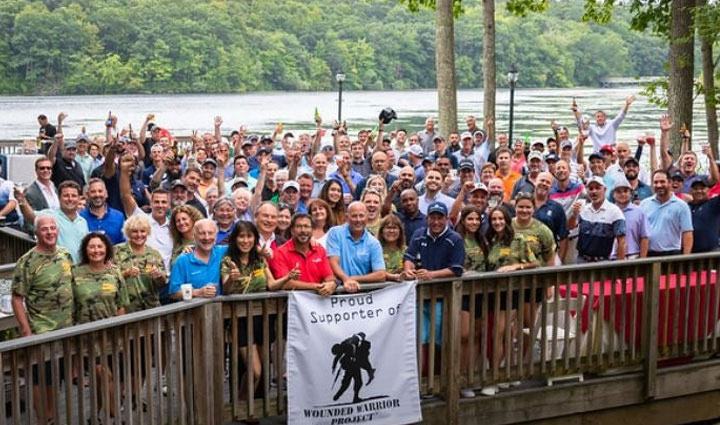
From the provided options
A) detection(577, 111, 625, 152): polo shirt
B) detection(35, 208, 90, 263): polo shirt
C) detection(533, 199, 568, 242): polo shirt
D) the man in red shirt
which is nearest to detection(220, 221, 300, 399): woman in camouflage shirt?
the man in red shirt

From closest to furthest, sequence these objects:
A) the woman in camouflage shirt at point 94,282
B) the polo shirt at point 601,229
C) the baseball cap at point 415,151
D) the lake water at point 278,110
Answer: the woman in camouflage shirt at point 94,282
the polo shirt at point 601,229
the baseball cap at point 415,151
the lake water at point 278,110

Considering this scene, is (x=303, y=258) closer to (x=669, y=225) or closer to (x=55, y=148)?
(x=669, y=225)

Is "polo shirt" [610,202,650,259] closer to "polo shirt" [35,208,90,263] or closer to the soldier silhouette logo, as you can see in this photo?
the soldier silhouette logo

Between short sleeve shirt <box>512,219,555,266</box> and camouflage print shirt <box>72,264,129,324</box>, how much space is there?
11.2ft

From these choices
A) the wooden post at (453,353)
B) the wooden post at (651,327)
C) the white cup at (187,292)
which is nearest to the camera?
the white cup at (187,292)

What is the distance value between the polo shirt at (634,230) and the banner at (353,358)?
9.87ft

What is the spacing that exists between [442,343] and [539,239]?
137 cm

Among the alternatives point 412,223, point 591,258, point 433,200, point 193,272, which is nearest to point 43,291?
point 193,272

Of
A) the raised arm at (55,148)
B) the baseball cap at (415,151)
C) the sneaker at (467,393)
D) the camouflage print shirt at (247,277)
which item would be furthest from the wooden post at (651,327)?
the raised arm at (55,148)

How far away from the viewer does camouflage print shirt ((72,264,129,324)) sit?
703cm

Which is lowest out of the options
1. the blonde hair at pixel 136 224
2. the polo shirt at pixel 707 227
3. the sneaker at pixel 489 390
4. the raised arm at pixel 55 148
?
the sneaker at pixel 489 390

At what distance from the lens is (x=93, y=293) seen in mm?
7027

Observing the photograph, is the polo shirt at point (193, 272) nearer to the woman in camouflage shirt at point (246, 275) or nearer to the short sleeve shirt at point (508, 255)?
the woman in camouflage shirt at point (246, 275)

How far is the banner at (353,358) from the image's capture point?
7.18m
